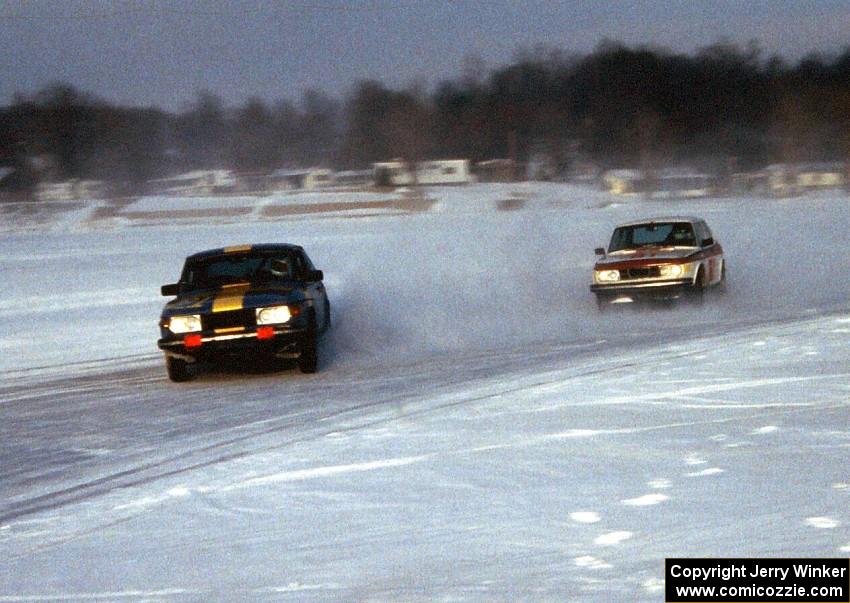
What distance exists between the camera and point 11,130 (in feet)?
146

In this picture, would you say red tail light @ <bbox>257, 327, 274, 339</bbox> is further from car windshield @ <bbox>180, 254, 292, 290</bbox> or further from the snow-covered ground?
→ car windshield @ <bbox>180, 254, 292, 290</bbox>

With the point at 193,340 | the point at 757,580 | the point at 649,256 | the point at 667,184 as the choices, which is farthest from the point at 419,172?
the point at 757,580

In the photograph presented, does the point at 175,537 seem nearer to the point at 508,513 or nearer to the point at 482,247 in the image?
the point at 508,513

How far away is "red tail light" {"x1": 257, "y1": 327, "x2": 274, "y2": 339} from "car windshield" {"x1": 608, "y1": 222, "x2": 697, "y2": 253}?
7.74 meters

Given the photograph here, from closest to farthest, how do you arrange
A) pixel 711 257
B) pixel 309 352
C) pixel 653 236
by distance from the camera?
pixel 309 352, pixel 711 257, pixel 653 236

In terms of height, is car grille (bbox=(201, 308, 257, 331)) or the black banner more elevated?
car grille (bbox=(201, 308, 257, 331))

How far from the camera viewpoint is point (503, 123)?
4550 cm

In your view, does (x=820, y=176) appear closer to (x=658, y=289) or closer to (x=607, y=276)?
(x=607, y=276)

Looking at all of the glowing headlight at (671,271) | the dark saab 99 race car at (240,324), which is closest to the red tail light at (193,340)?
the dark saab 99 race car at (240,324)

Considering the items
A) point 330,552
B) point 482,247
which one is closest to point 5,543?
point 330,552

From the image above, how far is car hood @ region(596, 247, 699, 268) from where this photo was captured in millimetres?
16891

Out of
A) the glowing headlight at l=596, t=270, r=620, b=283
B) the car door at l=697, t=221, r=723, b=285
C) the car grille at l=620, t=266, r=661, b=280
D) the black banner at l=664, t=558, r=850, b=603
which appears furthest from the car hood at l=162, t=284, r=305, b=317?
the car door at l=697, t=221, r=723, b=285

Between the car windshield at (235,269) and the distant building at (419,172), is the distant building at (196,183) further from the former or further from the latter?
the car windshield at (235,269)

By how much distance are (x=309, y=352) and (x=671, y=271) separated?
6605 mm
